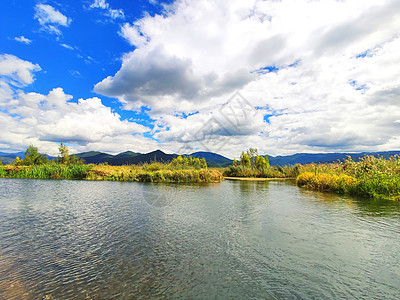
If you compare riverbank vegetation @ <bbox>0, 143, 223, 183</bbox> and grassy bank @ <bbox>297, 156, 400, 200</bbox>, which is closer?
grassy bank @ <bbox>297, 156, 400, 200</bbox>

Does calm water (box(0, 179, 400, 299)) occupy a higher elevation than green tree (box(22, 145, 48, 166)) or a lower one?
lower

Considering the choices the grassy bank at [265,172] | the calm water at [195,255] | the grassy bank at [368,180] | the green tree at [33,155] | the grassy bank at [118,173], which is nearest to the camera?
the calm water at [195,255]

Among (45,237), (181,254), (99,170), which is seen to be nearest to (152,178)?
(99,170)

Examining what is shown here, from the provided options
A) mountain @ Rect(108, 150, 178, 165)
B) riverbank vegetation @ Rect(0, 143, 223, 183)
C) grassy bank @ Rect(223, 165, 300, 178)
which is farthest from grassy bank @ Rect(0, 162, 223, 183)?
grassy bank @ Rect(223, 165, 300, 178)

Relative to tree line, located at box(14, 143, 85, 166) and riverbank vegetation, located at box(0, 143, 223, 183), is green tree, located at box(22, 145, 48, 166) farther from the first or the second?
riverbank vegetation, located at box(0, 143, 223, 183)

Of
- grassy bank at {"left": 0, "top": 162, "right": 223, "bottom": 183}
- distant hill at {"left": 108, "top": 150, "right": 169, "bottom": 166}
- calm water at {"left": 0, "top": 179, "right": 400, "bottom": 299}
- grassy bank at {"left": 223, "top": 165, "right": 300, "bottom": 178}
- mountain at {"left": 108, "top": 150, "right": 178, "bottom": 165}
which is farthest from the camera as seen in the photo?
distant hill at {"left": 108, "top": 150, "right": 169, "bottom": 166}

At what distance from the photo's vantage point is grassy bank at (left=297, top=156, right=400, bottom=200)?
1255cm

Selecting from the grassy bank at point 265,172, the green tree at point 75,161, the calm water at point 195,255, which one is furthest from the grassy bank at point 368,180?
the green tree at point 75,161

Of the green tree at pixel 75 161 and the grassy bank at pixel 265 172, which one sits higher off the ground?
the green tree at pixel 75 161

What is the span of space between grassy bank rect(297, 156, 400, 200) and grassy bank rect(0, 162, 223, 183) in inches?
476

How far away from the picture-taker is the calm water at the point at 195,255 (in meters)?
3.32

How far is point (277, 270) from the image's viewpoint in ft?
13.0

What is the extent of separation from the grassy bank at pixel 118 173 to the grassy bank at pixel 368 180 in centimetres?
1209

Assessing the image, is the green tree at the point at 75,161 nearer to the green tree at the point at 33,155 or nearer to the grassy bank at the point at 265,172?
the green tree at the point at 33,155
